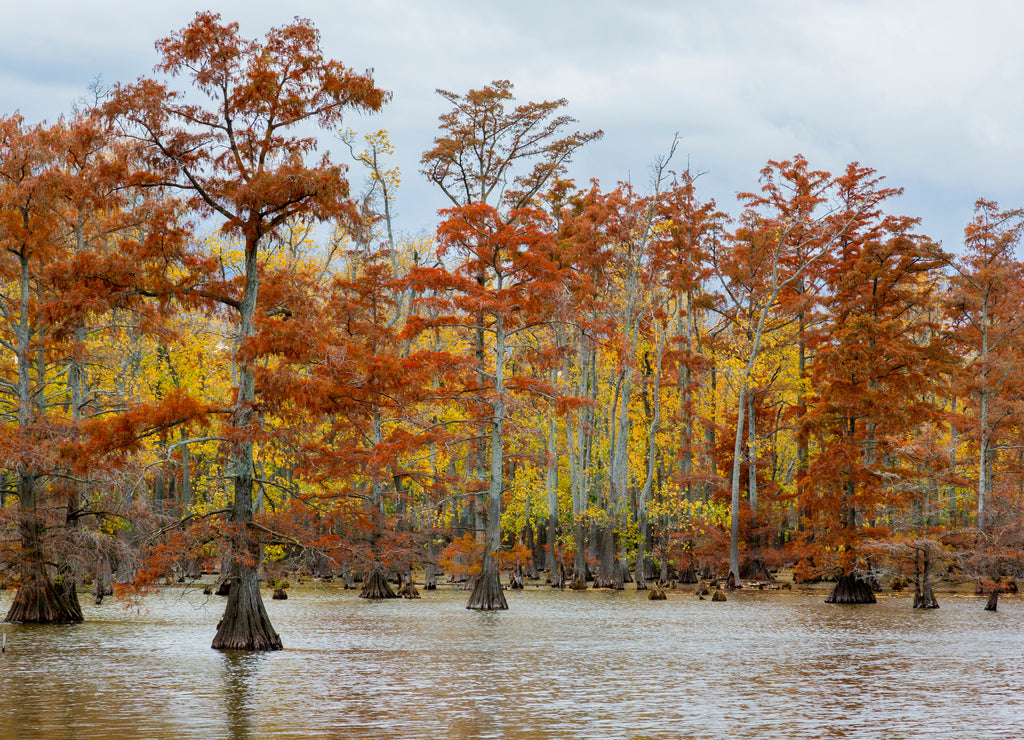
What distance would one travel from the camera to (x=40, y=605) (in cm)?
2472

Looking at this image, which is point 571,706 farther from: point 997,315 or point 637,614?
point 997,315

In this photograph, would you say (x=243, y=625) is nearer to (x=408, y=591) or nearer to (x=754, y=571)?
(x=408, y=591)

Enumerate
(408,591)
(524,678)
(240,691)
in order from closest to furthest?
(240,691) → (524,678) → (408,591)

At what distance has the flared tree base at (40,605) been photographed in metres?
24.5

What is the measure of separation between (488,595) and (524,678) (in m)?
15.5

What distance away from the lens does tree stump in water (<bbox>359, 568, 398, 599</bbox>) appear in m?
39.0

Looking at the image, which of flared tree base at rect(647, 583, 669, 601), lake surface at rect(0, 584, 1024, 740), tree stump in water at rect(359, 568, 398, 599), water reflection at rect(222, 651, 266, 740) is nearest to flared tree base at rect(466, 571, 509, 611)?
lake surface at rect(0, 584, 1024, 740)

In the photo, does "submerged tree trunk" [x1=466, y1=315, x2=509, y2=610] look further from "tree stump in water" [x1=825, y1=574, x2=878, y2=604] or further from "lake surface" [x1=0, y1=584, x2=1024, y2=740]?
"tree stump in water" [x1=825, y1=574, x2=878, y2=604]

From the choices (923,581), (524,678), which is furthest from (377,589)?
(524,678)

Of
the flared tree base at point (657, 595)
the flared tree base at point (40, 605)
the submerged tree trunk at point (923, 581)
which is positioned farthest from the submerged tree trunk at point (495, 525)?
the submerged tree trunk at point (923, 581)

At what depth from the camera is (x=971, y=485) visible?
3772cm

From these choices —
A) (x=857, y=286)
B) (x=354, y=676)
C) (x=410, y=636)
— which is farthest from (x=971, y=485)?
(x=354, y=676)

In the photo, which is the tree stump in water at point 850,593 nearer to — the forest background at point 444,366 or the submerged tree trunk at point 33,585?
the forest background at point 444,366

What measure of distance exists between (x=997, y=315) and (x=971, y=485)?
279 inches
